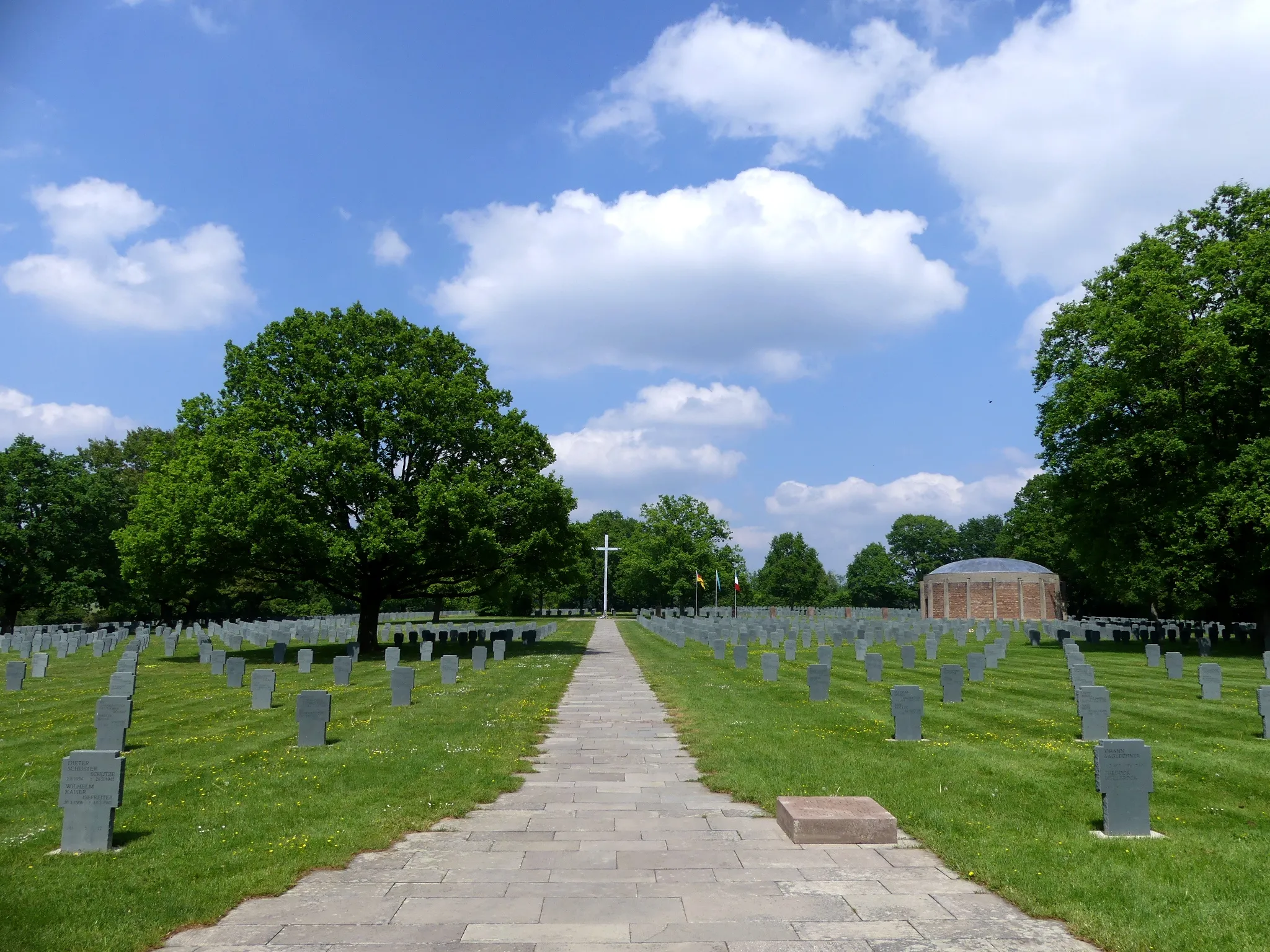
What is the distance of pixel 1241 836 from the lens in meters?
8.03

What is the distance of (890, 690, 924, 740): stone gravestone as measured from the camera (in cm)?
1316

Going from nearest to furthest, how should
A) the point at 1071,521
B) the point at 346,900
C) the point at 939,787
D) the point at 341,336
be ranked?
1. the point at 346,900
2. the point at 939,787
3. the point at 341,336
4. the point at 1071,521

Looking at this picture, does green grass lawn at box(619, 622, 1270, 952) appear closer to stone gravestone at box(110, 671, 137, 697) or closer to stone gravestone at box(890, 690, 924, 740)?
stone gravestone at box(890, 690, 924, 740)

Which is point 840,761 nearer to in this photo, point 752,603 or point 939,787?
point 939,787

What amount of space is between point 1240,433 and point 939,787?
101 feet

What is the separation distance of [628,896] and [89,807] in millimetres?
4780

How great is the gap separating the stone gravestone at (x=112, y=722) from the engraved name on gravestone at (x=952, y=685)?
1457 cm

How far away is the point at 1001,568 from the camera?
7756 centimetres

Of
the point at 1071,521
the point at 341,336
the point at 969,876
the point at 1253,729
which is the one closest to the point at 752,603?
the point at 1071,521

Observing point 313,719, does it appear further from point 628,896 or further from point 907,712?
point 907,712

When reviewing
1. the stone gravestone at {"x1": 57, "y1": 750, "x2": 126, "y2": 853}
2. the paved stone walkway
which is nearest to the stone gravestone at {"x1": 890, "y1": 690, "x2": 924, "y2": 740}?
the paved stone walkway

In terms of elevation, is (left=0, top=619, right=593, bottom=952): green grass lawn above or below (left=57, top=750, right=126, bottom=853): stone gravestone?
below

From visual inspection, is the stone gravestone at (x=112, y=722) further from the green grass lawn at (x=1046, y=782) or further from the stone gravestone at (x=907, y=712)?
the stone gravestone at (x=907, y=712)

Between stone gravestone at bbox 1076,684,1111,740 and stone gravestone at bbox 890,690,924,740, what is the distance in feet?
8.95
